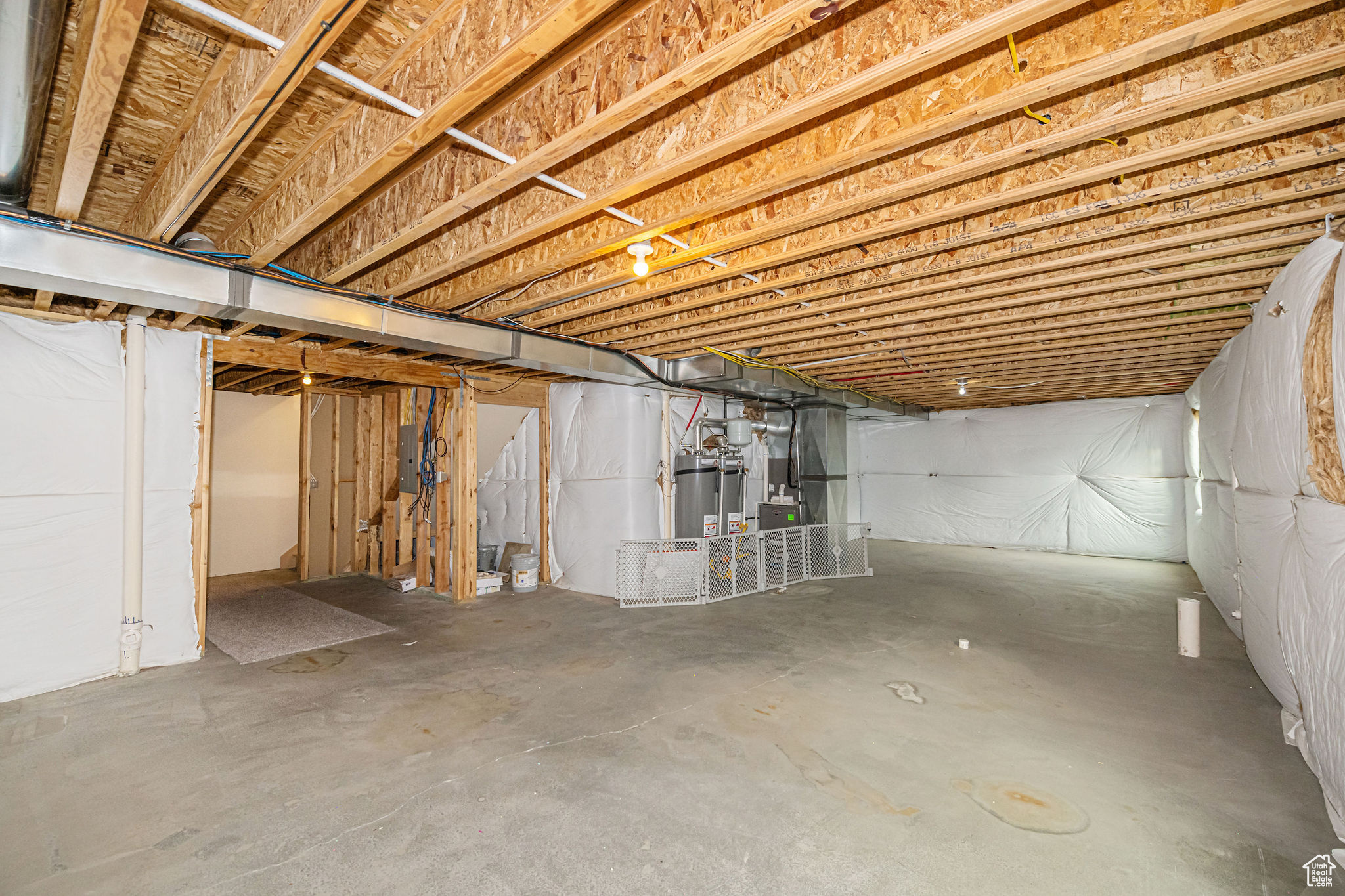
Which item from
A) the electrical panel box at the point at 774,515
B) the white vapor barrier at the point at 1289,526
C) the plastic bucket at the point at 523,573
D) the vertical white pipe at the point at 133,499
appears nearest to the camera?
the white vapor barrier at the point at 1289,526

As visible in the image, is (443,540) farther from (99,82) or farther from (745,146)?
(745,146)

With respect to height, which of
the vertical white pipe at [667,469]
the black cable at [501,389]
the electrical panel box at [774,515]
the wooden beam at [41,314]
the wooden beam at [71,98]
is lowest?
the electrical panel box at [774,515]

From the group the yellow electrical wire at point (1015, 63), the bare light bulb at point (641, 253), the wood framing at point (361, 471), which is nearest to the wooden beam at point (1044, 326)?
the yellow electrical wire at point (1015, 63)

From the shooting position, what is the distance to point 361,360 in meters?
5.20

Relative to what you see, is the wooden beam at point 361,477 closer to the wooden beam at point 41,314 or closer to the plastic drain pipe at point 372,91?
the wooden beam at point 41,314

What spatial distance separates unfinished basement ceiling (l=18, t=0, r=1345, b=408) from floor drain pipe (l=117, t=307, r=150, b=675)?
3.19 ft

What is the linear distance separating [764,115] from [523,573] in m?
5.26

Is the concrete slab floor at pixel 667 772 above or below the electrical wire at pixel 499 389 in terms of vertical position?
below

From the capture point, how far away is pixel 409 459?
636cm

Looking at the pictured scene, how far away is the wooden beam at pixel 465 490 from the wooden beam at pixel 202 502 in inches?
79.8

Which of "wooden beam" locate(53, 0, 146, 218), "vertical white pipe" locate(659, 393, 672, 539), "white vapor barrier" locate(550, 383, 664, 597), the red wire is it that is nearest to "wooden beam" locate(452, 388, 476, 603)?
"white vapor barrier" locate(550, 383, 664, 597)

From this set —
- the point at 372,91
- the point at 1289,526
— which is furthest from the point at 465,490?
the point at 1289,526

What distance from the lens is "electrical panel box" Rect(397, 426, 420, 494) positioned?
6285 millimetres

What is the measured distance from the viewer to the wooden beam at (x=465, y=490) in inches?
225
